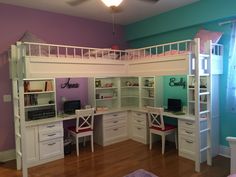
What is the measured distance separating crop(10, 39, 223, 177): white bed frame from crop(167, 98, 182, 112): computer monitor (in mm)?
768

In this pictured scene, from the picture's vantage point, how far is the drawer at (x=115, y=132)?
4250 mm

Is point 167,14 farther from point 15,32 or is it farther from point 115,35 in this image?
point 15,32

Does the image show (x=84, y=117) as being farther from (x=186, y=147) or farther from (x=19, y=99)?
(x=186, y=147)

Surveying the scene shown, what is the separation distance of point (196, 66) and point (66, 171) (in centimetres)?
257

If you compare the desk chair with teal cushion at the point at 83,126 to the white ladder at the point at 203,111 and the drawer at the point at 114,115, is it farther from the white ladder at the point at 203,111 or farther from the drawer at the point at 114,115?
the white ladder at the point at 203,111

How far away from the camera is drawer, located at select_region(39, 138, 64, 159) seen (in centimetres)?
344

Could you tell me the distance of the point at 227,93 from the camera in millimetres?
3338

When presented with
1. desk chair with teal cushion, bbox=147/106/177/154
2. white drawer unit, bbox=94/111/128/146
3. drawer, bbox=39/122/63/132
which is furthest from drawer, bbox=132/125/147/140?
drawer, bbox=39/122/63/132

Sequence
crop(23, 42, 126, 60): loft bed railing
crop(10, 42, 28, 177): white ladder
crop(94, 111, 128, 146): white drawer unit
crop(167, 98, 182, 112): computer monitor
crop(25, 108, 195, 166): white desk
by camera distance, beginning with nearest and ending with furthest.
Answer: crop(10, 42, 28, 177): white ladder, crop(23, 42, 126, 60): loft bed railing, crop(25, 108, 195, 166): white desk, crop(167, 98, 182, 112): computer monitor, crop(94, 111, 128, 146): white drawer unit

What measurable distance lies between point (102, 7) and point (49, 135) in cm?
257

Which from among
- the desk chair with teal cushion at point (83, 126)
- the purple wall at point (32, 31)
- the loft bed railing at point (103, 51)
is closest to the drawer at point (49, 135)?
the desk chair with teal cushion at point (83, 126)

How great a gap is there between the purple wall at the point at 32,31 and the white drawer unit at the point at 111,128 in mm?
1638

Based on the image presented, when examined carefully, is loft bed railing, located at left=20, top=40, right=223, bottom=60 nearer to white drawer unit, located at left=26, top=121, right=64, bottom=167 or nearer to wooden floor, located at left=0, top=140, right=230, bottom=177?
white drawer unit, located at left=26, top=121, right=64, bottom=167

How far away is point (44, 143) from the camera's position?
136 inches
